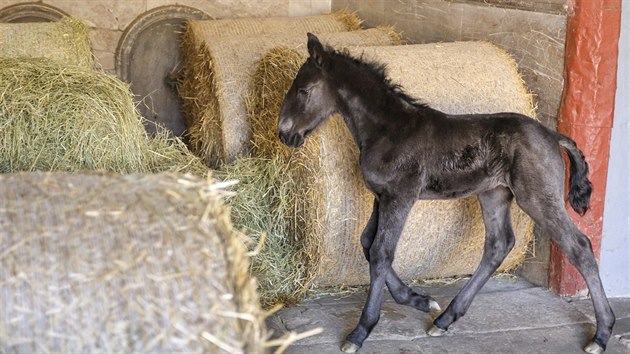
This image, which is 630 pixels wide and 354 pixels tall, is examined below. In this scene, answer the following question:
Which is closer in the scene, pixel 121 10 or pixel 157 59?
pixel 121 10

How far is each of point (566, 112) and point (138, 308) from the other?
10.4 ft

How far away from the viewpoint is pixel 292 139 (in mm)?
4500

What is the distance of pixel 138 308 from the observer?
7.48 feet

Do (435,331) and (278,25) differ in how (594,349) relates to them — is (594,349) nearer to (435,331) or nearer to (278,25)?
(435,331)

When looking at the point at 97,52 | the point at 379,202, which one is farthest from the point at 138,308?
the point at 97,52

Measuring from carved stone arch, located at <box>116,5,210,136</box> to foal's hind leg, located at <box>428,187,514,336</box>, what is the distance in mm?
3332

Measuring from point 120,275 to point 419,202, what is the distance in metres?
2.60

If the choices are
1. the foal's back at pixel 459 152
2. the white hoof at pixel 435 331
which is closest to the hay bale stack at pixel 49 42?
the foal's back at pixel 459 152

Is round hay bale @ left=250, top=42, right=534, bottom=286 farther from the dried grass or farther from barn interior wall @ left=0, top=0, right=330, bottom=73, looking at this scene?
barn interior wall @ left=0, top=0, right=330, bottom=73

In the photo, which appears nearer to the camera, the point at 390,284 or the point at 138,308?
the point at 138,308

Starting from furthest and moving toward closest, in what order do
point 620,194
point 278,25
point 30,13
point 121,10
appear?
1. point 121,10
2. point 30,13
3. point 278,25
4. point 620,194

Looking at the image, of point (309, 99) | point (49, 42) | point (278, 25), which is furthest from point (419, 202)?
point (49, 42)

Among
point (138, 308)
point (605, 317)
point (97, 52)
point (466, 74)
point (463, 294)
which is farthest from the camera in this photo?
point (97, 52)

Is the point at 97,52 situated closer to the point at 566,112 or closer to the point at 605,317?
the point at 566,112
